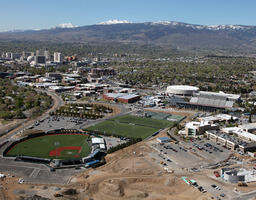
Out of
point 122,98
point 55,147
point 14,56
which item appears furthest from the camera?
point 14,56

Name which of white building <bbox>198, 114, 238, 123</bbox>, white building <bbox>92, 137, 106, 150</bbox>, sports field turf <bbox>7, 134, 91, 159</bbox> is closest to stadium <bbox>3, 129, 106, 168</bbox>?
sports field turf <bbox>7, 134, 91, 159</bbox>

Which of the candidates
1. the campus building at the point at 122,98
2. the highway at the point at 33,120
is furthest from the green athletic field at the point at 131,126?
the campus building at the point at 122,98

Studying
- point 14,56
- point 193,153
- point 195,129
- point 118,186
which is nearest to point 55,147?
point 118,186

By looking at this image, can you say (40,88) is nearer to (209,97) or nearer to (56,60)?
(209,97)

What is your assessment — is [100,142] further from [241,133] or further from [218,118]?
[218,118]

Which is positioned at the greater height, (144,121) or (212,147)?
(212,147)
